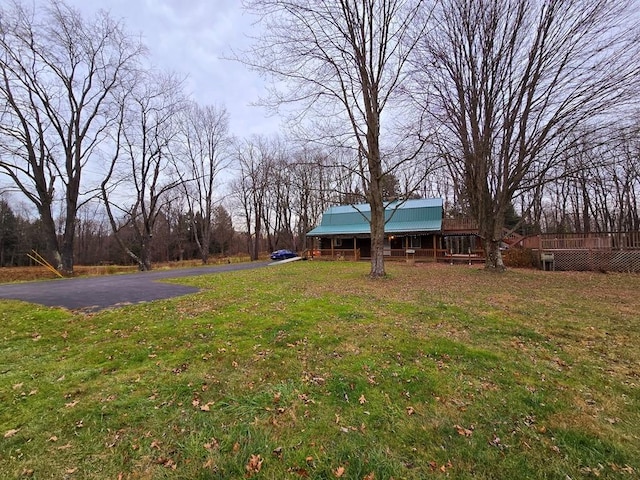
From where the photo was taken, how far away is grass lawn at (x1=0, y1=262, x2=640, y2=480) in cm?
220

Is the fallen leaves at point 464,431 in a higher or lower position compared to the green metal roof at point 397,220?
lower

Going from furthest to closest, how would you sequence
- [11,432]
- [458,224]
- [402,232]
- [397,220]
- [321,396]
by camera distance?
1. [397,220]
2. [458,224]
3. [402,232]
4. [321,396]
5. [11,432]

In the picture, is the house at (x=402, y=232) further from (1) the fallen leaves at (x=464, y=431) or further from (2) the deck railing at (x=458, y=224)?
(1) the fallen leaves at (x=464, y=431)

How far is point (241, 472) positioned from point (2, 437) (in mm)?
2222

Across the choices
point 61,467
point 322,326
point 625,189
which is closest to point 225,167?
point 322,326

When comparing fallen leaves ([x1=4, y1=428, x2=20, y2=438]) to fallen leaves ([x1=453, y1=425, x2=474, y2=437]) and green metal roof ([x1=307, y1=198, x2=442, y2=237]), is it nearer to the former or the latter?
fallen leaves ([x1=453, y1=425, x2=474, y2=437])

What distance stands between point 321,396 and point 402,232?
21.8 m

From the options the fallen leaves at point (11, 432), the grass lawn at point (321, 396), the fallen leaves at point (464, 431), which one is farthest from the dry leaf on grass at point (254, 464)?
the fallen leaves at point (11, 432)

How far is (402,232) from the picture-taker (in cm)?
2364

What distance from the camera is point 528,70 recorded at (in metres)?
11.5

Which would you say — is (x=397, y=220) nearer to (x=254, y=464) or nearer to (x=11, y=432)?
(x=254, y=464)

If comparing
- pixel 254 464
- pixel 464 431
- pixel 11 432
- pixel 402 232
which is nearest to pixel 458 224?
pixel 402 232

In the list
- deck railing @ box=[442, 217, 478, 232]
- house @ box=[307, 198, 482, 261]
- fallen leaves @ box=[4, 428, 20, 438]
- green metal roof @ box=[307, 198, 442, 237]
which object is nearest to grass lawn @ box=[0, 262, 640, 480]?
fallen leaves @ box=[4, 428, 20, 438]

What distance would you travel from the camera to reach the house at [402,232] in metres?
23.5
